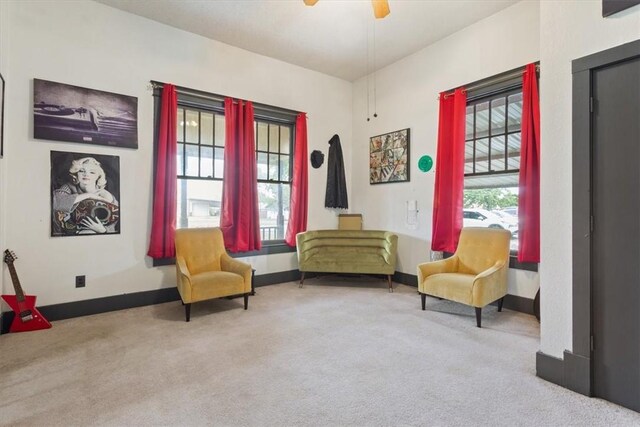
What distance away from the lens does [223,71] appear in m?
4.38

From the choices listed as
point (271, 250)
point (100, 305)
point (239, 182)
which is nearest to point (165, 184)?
point (239, 182)

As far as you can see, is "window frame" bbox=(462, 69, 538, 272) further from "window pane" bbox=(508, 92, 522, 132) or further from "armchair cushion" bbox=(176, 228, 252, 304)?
"armchair cushion" bbox=(176, 228, 252, 304)

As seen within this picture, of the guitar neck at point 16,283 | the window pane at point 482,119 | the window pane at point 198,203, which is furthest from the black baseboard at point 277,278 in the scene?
the window pane at point 482,119

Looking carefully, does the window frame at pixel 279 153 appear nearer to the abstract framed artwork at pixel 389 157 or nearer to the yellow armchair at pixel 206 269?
the yellow armchair at pixel 206 269

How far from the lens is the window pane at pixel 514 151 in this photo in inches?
145

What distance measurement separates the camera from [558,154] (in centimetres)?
204

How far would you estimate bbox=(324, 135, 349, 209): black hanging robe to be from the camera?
212 inches

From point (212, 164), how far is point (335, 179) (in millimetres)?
1979

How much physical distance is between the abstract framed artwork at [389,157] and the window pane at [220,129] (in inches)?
91.5

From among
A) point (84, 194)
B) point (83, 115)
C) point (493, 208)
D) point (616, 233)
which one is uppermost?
point (83, 115)

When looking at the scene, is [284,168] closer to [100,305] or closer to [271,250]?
[271,250]

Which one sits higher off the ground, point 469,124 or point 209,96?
point 209,96

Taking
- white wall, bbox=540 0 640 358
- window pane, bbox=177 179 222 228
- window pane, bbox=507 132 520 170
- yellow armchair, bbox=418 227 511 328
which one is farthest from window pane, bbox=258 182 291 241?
white wall, bbox=540 0 640 358

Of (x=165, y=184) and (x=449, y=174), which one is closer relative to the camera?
(x=165, y=184)
